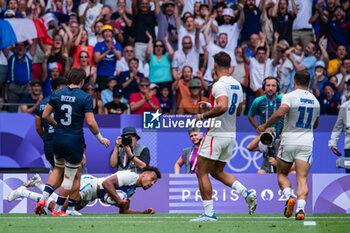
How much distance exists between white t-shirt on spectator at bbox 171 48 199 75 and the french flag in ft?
9.43

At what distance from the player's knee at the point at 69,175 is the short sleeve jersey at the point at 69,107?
1.59ft

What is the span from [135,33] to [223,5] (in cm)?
236

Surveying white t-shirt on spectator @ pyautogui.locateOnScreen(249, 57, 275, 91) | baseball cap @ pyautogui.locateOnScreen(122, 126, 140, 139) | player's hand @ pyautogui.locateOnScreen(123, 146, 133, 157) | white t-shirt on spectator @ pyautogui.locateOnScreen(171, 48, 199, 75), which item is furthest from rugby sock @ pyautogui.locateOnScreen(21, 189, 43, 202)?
white t-shirt on spectator @ pyautogui.locateOnScreen(249, 57, 275, 91)

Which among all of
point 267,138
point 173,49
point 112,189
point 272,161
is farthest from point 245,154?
point 173,49

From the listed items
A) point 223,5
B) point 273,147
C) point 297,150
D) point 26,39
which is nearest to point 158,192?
point 273,147

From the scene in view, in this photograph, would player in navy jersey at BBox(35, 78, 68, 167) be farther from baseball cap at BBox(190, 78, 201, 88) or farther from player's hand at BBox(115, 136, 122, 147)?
baseball cap at BBox(190, 78, 201, 88)

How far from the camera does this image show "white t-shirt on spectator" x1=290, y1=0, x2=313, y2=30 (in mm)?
16598

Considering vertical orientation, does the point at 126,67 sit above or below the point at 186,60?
below

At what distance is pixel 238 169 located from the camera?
41.8 ft

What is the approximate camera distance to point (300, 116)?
874 centimetres

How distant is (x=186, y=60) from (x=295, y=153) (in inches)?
271

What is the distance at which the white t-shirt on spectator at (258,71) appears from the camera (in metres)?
15.0

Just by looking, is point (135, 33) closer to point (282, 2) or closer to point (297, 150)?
point (282, 2)

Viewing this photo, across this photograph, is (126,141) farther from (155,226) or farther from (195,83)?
(155,226)
